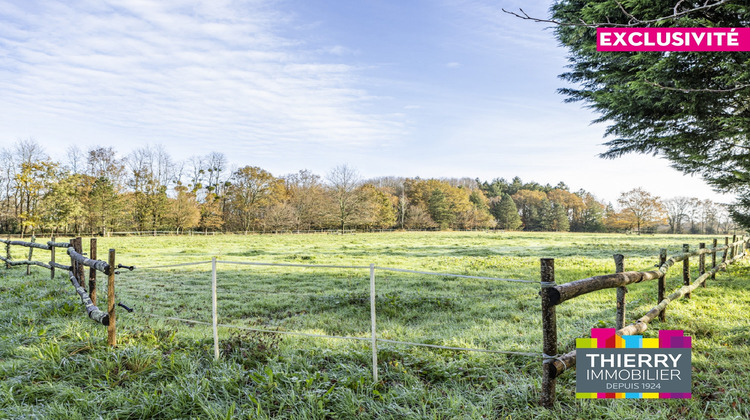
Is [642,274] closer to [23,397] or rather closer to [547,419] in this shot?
[547,419]

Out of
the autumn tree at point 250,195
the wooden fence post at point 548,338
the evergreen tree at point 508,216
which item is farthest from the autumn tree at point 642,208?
the wooden fence post at point 548,338

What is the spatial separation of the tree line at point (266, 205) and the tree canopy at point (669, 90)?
1053cm

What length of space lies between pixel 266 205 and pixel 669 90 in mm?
42807

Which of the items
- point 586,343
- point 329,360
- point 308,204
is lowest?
Result: point 329,360

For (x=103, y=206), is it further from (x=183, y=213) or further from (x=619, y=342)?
(x=619, y=342)

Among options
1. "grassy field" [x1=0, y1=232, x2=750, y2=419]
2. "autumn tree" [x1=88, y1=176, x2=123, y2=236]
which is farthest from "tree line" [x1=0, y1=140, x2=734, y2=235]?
"grassy field" [x1=0, y1=232, x2=750, y2=419]

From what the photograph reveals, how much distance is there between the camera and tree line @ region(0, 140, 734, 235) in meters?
33.8

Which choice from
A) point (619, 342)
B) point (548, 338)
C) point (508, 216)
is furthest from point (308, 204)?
point (548, 338)

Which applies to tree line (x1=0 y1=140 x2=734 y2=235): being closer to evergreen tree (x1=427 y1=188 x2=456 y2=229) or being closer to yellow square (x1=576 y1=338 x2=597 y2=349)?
evergreen tree (x1=427 y1=188 x2=456 y2=229)

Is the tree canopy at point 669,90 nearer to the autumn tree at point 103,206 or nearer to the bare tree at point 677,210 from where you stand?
the autumn tree at point 103,206

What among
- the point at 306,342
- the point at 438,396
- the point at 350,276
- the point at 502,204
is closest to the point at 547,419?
the point at 438,396

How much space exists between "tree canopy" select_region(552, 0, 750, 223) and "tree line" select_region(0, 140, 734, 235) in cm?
1053

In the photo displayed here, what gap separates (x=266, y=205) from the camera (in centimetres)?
4531

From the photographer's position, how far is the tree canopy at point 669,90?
5.61 meters
